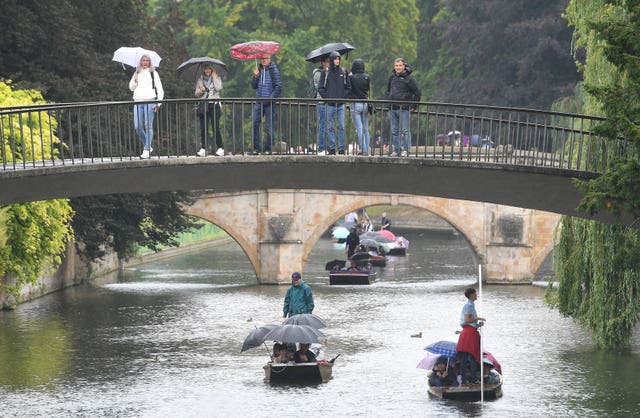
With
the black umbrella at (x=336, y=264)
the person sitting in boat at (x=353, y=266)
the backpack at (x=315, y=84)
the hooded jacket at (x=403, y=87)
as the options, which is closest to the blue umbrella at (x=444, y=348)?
the hooded jacket at (x=403, y=87)

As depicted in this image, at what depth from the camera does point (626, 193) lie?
20.8 m

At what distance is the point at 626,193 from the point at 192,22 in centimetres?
4641

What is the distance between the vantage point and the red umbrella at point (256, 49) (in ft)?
79.0

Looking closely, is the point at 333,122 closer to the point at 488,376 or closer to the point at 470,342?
the point at 470,342

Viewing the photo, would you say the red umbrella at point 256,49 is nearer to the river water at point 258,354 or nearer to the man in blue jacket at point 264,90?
the man in blue jacket at point 264,90

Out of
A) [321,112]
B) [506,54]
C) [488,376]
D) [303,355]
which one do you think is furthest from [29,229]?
[506,54]

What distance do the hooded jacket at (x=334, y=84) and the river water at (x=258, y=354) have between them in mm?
3960

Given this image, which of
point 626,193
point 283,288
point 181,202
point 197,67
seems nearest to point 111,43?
point 181,202

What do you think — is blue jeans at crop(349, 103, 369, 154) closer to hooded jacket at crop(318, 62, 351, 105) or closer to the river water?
hooded jacket at crop(318, 62, 351, 105)

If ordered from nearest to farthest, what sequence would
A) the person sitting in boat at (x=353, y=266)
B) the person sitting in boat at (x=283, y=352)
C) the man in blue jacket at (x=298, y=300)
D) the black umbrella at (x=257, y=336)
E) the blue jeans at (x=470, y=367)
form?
A: 1. the blue jeans at (x=470, y=367)
2. the black umbrella at (x=257, y=336)
3. the person sitting in boat at (x=283, y=352)
4. the man in blue jacket at (x=298, y=300)
5. the person sitting in boat at (x=353, y=266)

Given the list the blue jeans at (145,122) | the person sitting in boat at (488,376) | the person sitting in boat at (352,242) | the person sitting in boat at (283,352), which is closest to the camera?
the blue jeans at (145,122)

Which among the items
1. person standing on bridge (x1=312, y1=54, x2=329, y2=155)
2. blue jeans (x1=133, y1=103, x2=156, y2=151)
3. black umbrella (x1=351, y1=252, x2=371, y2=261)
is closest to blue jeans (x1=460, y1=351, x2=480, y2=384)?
person standing on bridge (x1=312, y1=54, x2=329, y2=155)

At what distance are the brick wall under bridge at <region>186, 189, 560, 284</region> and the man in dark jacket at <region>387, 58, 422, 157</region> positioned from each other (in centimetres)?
2099

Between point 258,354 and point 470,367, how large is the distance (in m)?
6.90
